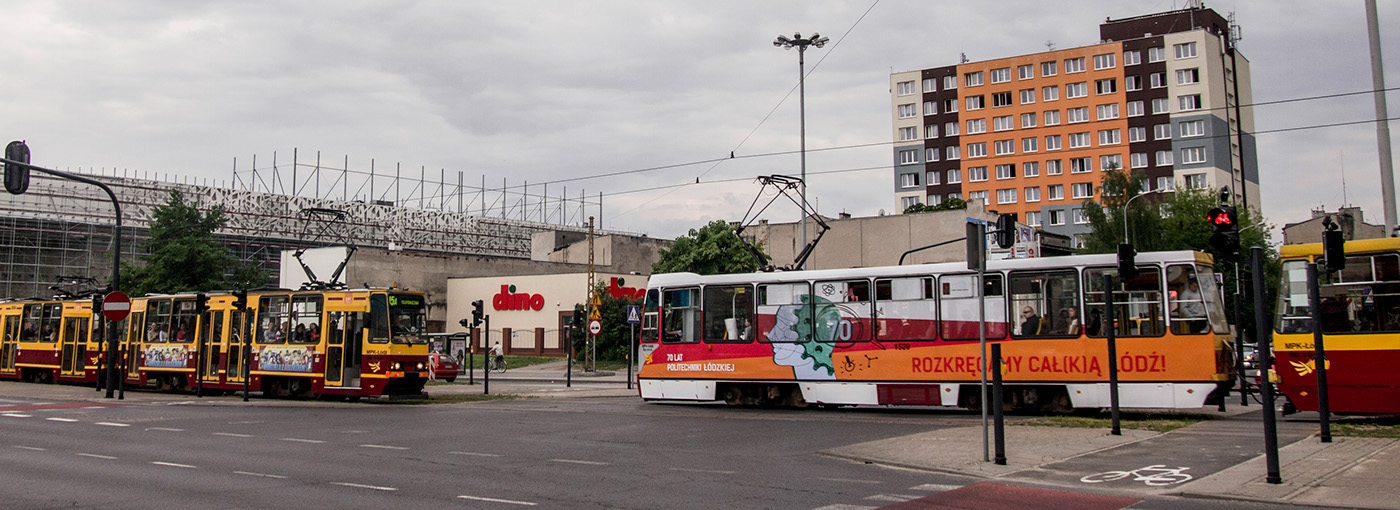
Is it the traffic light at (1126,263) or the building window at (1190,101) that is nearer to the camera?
the traffic light at (1126,263)

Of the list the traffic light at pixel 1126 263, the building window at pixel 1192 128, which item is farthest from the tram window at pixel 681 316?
the building window at pixel 1192 128

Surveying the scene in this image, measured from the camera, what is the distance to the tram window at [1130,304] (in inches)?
726

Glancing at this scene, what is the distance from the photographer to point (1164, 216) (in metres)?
66.5

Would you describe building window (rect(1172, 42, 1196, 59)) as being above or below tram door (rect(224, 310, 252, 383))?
above

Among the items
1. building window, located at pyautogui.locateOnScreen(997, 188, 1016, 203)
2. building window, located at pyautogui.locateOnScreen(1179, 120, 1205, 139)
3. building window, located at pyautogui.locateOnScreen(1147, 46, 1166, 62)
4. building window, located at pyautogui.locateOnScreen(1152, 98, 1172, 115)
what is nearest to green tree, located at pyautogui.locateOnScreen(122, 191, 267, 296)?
building window, located at pyautogui.locateOnScreen(997, 188, 1016, 203)

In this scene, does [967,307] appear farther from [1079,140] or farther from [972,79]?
[972,79]

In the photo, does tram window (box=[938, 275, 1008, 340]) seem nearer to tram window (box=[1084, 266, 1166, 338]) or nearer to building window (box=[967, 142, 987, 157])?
tram window (box=[1084, 266, 1166, 338])

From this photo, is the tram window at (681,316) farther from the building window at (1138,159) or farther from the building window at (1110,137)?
the building window at (1110,137)

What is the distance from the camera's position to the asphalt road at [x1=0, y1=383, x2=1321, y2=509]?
397 inches

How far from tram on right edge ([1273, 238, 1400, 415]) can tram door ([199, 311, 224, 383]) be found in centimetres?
2593

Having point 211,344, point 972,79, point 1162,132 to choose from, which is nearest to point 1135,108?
point 1162,132

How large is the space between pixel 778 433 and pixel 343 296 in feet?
46.6

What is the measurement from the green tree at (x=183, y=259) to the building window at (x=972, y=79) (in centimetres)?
5823

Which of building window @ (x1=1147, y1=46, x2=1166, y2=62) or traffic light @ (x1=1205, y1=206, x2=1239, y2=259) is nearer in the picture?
traffic light @ (x1=1205, y1=206, x2=1239, y2=259)
